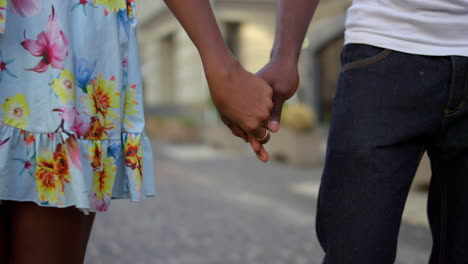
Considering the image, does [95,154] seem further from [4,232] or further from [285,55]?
[285,55]

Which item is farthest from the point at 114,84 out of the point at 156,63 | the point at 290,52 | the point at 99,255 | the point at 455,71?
the point at 156,63

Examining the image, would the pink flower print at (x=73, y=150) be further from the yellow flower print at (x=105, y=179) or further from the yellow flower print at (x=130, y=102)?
the yellow flower print at (x=130, y=102)

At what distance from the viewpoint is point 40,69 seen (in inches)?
45.7

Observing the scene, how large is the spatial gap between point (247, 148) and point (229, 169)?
10.5 feet

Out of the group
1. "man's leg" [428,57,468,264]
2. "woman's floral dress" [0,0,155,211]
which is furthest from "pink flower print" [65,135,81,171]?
"man's leg" [428,57,468,264]

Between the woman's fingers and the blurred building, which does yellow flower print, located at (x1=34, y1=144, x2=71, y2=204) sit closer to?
the woman's fingers

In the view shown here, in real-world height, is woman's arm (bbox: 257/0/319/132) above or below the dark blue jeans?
above

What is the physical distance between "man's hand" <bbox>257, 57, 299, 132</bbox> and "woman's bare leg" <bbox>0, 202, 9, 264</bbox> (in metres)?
0.59

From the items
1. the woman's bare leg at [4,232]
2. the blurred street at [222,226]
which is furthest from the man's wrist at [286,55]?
the blurred street at [222,226]

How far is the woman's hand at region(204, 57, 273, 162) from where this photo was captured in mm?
1262

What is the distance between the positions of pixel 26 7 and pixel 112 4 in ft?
0.57

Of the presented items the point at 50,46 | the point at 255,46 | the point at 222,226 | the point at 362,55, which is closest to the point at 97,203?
the point at 50,46

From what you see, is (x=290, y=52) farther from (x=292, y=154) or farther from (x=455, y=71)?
(x=292, y=154)

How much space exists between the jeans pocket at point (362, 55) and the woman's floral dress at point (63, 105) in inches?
20.1
